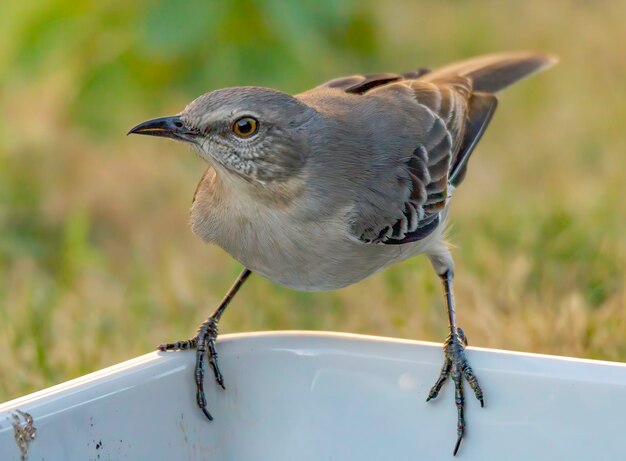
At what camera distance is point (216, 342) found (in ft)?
9.09

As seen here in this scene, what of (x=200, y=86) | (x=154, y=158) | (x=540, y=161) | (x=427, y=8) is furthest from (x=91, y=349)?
(x=427, y=8)

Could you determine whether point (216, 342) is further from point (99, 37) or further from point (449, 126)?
point (99, 37)

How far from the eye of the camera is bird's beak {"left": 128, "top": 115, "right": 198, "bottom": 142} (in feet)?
9.18

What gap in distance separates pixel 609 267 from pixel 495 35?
4181 millimetres

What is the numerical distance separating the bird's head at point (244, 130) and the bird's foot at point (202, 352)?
47 cm

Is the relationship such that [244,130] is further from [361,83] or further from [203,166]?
[203,166]

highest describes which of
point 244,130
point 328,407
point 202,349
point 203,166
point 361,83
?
point 244,130

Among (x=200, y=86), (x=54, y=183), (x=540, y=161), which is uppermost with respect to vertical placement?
(x=200, y=86)

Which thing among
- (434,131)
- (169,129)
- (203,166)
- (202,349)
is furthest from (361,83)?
(203,166)

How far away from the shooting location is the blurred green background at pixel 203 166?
4.39 meters

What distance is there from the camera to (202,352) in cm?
272

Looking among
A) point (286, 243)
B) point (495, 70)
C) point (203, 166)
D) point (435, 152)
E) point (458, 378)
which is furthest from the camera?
point (203, 166)

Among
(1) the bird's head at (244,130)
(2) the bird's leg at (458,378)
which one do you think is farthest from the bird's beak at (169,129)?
(2) the bird's leg at (458,378)

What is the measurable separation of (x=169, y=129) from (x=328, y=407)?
897mm
